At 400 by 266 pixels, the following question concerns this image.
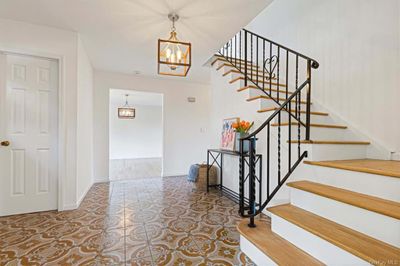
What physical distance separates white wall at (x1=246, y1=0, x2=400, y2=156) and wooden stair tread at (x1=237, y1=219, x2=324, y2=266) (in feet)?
5.95

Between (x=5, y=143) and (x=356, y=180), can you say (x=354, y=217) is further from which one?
(x=5, y=143)

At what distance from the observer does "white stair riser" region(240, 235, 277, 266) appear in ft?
4.67

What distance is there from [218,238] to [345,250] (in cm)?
113

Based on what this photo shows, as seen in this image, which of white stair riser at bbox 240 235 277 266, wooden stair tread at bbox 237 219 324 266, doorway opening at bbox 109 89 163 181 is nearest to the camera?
wooden stair tread at bbox 237 219 324 266

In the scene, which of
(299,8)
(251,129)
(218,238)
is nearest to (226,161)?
(251,129)

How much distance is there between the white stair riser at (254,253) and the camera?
142cm

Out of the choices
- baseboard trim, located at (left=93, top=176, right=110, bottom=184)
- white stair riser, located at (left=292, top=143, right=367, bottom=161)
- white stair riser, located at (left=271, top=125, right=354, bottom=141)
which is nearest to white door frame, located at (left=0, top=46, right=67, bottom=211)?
baseboard trim, located at (left=93, top=176, right=110, bottom=184)

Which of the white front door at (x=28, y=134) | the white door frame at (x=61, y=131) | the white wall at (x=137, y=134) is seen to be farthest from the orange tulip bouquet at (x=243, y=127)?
the white wall at (x=137, y=134)

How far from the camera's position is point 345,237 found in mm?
1217

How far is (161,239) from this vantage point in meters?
1.94

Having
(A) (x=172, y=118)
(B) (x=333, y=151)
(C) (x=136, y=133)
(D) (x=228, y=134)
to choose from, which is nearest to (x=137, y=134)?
(C) (x=136, y=133)

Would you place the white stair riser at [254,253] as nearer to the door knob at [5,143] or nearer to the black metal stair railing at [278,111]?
the black metal stair railing at [278,111]

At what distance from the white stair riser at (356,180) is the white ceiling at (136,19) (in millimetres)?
1957

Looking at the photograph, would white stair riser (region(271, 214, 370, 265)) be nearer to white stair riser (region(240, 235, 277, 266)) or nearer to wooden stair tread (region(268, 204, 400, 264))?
wooden stair tread (region(268, 204, 400, 264))
